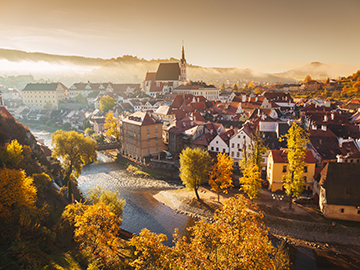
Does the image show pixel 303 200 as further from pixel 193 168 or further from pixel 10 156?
pixel 10 156

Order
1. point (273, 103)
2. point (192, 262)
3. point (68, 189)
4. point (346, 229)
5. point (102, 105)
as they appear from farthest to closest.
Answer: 1. point (102, 105)
2. point (273, 103)
3. point (68, 189)
4. point (346, 229)
5. point (192, 262)

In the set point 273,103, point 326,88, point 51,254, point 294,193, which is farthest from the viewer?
point 326,88

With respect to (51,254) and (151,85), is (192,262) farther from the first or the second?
(151,85)

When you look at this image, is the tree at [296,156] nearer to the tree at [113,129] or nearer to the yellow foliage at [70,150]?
the yellow foliage at [70,150]

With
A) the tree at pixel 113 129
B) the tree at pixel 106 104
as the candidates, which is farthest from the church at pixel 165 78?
the tree at pixel 113 129

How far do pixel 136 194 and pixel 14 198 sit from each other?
56.0 feet

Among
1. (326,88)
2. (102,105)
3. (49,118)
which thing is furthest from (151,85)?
(326,88)

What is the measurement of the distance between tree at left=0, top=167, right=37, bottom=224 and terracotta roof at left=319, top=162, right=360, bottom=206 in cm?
2364

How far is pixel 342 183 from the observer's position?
22594 mm

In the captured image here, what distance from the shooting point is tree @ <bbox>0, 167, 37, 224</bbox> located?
15544mm

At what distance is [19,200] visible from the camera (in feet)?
52.5

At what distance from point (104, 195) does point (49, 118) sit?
236ft

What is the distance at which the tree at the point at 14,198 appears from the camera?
15544 millimetres

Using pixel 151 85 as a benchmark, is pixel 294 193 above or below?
below
